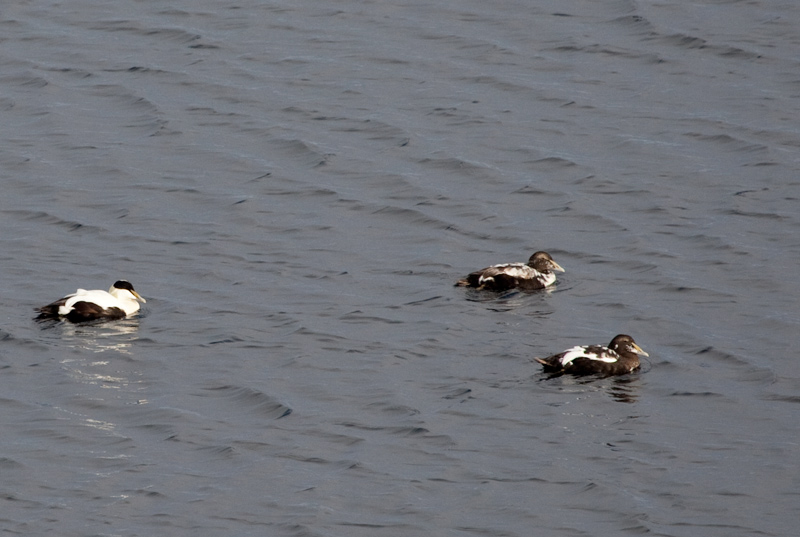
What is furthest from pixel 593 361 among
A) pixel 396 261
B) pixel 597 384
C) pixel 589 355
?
pixel 396 261

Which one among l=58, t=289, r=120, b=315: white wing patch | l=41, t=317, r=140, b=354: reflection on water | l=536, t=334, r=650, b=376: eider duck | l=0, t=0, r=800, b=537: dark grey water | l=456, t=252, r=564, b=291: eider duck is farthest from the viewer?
l=456, t=252, r=564, b=291: eider duck

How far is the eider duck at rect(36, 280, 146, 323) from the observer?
50.0 feet

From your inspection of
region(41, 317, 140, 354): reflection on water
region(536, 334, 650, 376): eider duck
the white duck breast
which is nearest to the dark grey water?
region(41, 317, 140, 354): reflection on water

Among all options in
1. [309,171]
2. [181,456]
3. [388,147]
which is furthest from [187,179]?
[181,456]

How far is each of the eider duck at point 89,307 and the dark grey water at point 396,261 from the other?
6.9 inches

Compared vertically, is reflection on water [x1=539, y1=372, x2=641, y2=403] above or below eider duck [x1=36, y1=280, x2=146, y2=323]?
below

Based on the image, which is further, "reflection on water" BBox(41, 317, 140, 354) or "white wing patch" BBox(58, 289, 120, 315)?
"white wing patch" BBox(58, 289, 120, 315)

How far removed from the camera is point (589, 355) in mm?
14102

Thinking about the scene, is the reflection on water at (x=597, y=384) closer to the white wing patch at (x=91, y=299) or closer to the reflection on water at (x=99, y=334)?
the reflection on water at (x=99, y=334)

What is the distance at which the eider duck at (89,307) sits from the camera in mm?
15234

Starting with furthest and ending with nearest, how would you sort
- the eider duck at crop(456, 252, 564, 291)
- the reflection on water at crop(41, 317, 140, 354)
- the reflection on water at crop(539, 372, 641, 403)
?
the eider duck at crop(456, 252, 564, 291) → the reflection on water at crop(41, 317, 140, 354) → the reflection on water at crop(539, 372, 641, 403)

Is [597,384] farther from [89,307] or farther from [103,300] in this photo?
[89,307]

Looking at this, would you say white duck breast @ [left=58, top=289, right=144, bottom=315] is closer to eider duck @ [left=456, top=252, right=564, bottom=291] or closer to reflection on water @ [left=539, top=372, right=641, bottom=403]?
eider duck @ [left=456, top=252, right=564, bottom=291]

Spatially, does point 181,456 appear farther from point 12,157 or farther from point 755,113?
point 755,113
